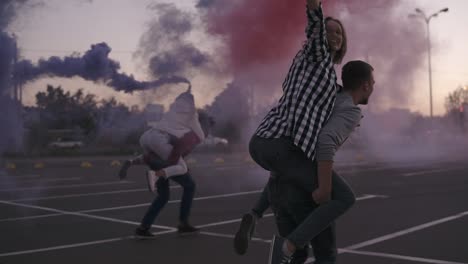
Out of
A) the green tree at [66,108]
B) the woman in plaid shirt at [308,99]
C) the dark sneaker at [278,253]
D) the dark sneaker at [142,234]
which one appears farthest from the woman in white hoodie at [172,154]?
the green tree at [66,108]

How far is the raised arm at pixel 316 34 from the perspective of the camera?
3.36m

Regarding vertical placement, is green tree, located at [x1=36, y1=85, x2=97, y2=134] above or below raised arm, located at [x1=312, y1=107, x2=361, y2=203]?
above

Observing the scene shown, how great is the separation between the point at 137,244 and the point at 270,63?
569 centimetres

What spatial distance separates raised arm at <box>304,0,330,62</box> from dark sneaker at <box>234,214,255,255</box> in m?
1.21

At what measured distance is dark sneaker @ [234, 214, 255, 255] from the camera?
373cm

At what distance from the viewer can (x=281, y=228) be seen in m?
3.72

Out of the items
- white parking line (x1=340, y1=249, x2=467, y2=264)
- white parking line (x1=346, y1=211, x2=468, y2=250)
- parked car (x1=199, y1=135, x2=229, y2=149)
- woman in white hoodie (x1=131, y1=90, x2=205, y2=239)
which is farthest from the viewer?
parked car (x1=199, y1=135, x2=229, y2=149)

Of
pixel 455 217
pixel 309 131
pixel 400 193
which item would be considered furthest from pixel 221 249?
pixel 400 193

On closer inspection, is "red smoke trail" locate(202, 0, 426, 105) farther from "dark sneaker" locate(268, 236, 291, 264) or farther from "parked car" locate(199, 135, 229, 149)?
"parked car" locate(199, 135, 229, 149)

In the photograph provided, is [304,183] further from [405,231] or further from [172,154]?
[405,231]

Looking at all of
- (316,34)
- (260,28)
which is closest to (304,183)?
(316,34)

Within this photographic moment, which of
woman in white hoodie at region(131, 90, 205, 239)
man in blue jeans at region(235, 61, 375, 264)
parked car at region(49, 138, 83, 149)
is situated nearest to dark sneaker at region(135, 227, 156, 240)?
woman in white hoodie at region(131, 90, 205, 239)

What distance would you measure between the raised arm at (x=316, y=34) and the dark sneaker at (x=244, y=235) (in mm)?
1206

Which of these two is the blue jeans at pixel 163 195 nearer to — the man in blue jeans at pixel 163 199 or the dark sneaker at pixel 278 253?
the man in blue jeans at pixel 163 199
